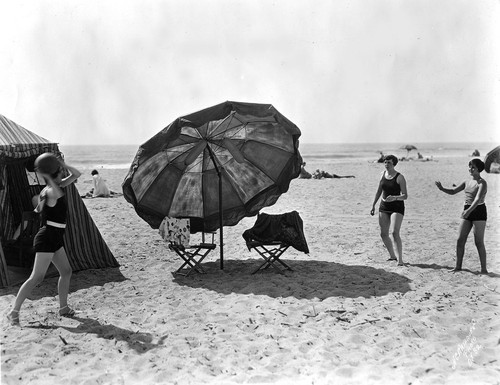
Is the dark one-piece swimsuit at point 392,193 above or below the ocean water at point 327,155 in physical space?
above

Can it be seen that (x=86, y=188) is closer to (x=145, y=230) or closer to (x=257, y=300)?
(x=145, y=230)

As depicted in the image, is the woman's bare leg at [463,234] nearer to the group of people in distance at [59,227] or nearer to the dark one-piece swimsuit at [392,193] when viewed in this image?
the group of people in distance at [59,227]

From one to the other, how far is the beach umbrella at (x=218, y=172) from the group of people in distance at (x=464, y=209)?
1514mm

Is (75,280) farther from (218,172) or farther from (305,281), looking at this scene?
(305,281)

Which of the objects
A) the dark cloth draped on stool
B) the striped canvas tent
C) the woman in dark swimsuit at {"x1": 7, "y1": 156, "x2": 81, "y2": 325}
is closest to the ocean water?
the dark cloth draped on stool

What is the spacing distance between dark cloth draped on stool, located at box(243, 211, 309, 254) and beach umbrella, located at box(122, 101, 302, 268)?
2.02ft

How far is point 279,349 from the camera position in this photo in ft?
16.1

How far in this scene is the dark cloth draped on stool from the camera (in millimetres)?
7594

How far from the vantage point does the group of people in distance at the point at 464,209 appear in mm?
7137

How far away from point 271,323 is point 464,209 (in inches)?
141

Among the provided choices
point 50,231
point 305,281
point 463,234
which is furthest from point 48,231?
point 463,234

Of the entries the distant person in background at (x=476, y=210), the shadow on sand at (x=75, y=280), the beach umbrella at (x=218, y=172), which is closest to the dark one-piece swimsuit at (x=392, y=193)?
the distant person in background at (x=476, y=210)

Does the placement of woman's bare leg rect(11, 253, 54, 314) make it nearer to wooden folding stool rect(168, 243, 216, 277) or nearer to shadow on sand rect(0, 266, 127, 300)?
shadow on sand rect(0, 266, 127, 300)

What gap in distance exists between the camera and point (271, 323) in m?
5.63
